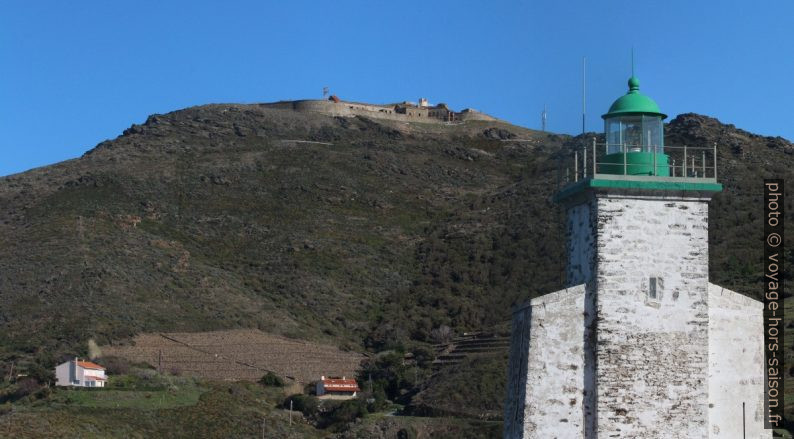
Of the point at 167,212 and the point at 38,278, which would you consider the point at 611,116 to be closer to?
the point at 38,278

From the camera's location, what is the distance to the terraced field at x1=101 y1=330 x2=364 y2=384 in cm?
5288

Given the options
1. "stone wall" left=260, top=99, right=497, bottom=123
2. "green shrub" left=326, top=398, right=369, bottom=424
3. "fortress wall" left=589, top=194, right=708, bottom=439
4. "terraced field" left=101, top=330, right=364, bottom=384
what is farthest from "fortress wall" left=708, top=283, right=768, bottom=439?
"stone wall" left=260, top=99, right=497, bottom=123

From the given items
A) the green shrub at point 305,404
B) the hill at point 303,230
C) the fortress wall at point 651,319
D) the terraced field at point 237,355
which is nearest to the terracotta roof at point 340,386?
the green shrub at point 305,404

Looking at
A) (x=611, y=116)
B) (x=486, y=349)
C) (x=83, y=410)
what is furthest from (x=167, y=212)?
(x=611, y=116)

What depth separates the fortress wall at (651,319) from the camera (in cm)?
1461

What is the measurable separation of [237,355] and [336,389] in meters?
7.53

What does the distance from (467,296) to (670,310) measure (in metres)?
53.9

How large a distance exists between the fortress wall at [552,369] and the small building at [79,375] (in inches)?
1269

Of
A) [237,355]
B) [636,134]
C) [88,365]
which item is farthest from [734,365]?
[237,355]

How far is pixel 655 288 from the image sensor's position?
14.8 m

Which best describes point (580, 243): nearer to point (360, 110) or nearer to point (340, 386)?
point (340, 386)

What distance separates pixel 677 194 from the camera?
588 inches

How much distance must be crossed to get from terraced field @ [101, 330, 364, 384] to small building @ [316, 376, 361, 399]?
321 centimetres

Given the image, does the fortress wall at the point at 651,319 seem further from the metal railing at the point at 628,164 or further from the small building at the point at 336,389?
the small building at the point at 336,389
